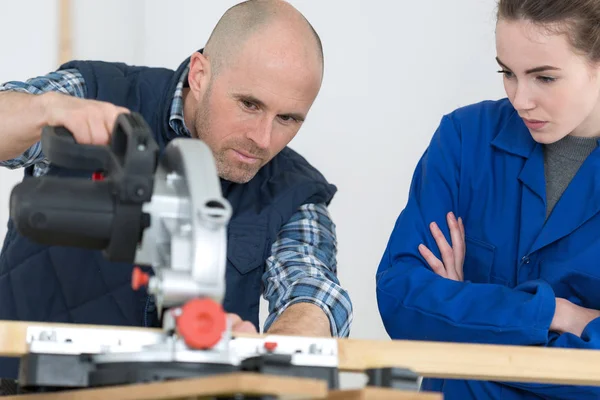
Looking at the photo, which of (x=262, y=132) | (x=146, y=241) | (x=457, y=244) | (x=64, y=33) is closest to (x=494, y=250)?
(x=457, y=244)

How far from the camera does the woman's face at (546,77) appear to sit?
80.7 inches

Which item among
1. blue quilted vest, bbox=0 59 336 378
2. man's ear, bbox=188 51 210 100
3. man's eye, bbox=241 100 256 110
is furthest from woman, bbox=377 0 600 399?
man's ear, bbox=188 51 210 100

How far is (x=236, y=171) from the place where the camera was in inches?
85.0

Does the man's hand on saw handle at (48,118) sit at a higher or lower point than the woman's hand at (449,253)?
higher

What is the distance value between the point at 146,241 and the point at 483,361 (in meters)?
0.56

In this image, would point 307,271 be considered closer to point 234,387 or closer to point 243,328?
point 243,328

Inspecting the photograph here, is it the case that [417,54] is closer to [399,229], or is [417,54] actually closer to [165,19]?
[165,19]

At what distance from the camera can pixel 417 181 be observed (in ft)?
7.57

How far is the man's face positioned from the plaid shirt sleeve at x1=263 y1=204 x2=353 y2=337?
174mm

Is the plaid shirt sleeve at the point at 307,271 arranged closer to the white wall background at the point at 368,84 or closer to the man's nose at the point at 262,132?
the man's nose at the point at 262,132

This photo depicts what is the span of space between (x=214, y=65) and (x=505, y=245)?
759 mm

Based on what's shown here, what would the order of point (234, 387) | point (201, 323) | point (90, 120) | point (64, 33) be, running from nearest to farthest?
point (234, 387), point (201, 323), point (90, 120), point (64, 33)

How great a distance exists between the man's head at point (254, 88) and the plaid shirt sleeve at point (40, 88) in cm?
27

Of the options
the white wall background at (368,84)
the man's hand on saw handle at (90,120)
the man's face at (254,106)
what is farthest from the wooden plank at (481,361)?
the white wall background at (368,84)
